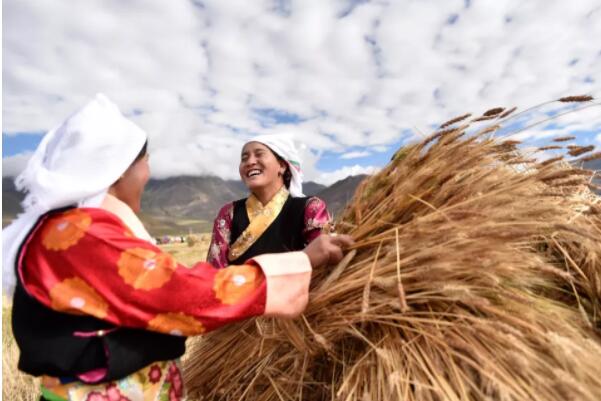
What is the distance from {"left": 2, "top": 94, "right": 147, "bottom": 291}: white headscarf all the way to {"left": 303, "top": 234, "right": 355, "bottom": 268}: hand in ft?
1.85

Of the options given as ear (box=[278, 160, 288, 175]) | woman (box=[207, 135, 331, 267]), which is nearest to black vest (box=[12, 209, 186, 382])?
woman (box=[207, 135, 331, 267])

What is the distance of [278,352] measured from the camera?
142 cm

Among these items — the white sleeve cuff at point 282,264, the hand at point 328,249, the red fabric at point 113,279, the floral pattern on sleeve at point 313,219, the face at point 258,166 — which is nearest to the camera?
the red fabric at point 113,279

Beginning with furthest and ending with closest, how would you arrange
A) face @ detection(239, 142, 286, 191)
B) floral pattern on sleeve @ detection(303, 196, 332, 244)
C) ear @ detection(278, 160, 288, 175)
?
ear @ detection(278, 160, 288, 175), face @ detection(239, 142, 286, 191), floral pattern on sleeve @ detection(303, 196, 332, 244)

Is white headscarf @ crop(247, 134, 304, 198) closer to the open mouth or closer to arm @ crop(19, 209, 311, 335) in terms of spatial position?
the open mouth

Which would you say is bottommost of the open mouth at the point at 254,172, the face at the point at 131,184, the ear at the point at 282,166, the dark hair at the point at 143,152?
the face at the point at 131,184

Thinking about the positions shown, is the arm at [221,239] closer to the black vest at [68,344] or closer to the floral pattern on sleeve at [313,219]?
the floral pattern on sleeve at [313,219]

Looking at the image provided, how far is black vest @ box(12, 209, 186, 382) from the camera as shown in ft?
3.42

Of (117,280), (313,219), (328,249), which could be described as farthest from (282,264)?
(313,219)

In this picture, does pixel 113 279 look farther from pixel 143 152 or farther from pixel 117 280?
pixel 143 152

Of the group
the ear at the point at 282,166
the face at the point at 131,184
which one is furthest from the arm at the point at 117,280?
the ear at the point at 282,166

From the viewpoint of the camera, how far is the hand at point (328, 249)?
1.23 m

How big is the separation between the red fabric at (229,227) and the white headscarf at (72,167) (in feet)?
3.84

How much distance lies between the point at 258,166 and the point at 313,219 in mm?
428
